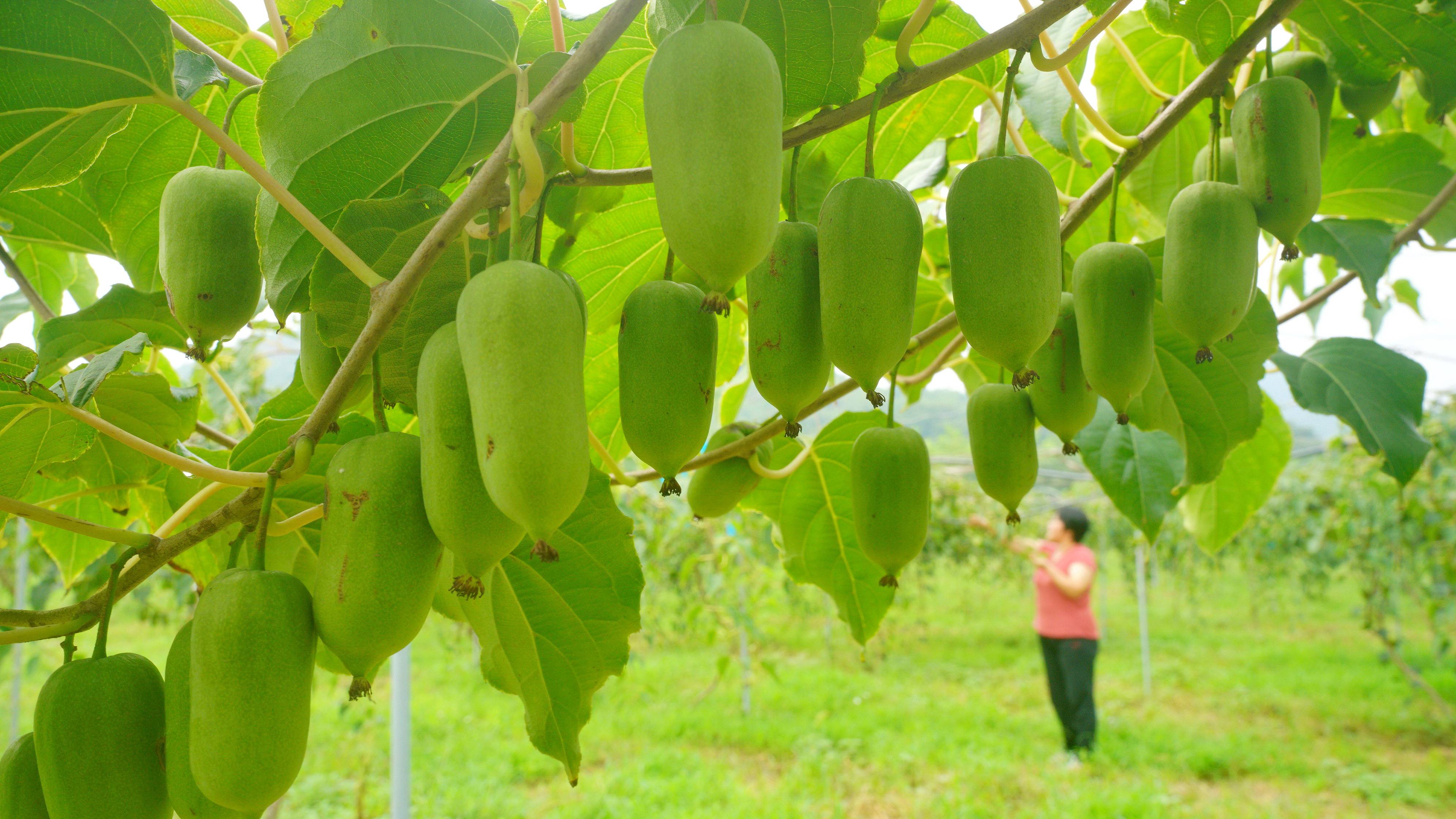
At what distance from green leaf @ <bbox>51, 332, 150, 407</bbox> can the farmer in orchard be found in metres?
5.66

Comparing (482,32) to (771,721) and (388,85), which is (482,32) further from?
(771,721)

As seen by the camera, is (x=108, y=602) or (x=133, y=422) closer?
(x=108, y=602)

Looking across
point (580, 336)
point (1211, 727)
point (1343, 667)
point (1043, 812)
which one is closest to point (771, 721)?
point (1043, 812)

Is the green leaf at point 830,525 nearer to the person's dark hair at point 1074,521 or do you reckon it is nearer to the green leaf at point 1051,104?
the green leaf at point 1051,104

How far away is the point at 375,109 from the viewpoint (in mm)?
679

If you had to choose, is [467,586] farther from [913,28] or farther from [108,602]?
[913,28]

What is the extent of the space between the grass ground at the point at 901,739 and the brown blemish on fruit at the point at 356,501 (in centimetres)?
382

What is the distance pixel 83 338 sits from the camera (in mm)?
874

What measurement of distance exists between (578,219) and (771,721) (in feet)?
18.0

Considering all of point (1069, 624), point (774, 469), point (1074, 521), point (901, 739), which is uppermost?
point (774, 469)

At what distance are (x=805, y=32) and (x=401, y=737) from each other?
229 cm

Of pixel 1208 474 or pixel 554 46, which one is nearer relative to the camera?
pixel 554 46

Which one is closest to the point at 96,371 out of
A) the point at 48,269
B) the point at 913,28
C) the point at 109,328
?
the point at 109,328

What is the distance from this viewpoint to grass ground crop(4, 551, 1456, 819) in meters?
4.71
